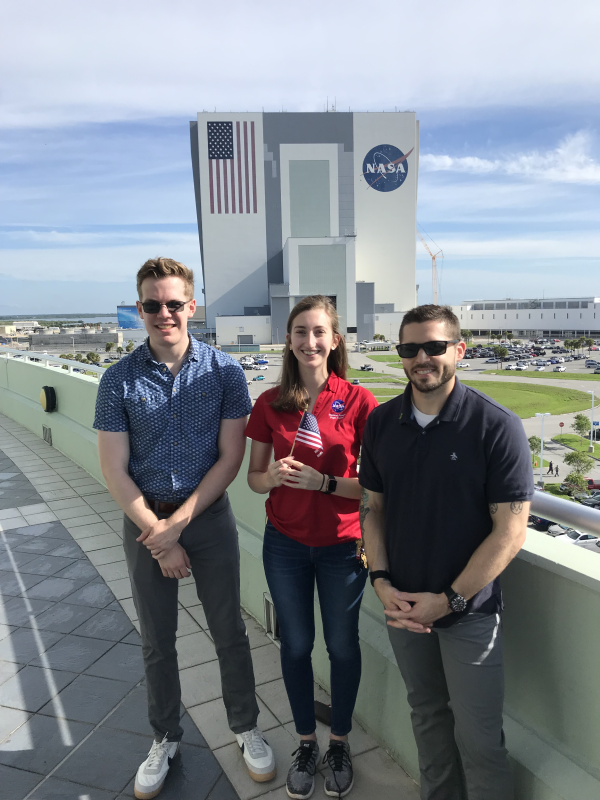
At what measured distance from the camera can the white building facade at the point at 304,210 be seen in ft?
221

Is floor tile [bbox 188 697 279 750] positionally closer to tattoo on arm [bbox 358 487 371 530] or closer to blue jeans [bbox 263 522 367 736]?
blue jeans [bbox 263 522 367 736]

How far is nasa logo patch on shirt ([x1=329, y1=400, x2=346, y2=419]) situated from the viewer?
2.07 m

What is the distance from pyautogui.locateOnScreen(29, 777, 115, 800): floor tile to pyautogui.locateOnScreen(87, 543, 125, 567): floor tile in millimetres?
2108

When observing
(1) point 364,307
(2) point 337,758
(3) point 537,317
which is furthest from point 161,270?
(3) point 537,317

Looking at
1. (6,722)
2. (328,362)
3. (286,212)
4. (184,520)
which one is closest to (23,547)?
(6,722)

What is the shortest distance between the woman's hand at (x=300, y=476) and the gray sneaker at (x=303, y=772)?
3.61 ft

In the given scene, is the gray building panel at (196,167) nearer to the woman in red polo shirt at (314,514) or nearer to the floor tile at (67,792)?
the woman in red polo shirt at (314,514)

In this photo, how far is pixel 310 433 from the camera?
6.47 ft

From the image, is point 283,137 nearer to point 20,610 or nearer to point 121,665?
point 20,610

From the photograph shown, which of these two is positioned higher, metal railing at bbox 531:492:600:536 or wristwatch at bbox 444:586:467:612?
metal railing at bbox 531:492:600:536

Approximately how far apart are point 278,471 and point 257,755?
3.93 feet

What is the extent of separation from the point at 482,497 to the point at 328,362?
86 cm

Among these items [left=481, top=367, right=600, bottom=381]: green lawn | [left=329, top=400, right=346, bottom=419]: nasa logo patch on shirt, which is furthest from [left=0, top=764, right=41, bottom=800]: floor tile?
[left=481, top=367, right=600, bottom=381]: green lawn

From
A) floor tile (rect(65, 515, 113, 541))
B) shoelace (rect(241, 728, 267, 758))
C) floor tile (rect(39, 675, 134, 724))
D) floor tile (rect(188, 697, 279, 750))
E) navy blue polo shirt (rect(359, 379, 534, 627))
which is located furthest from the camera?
floor tile (rect(65, 515, 113, 541))
